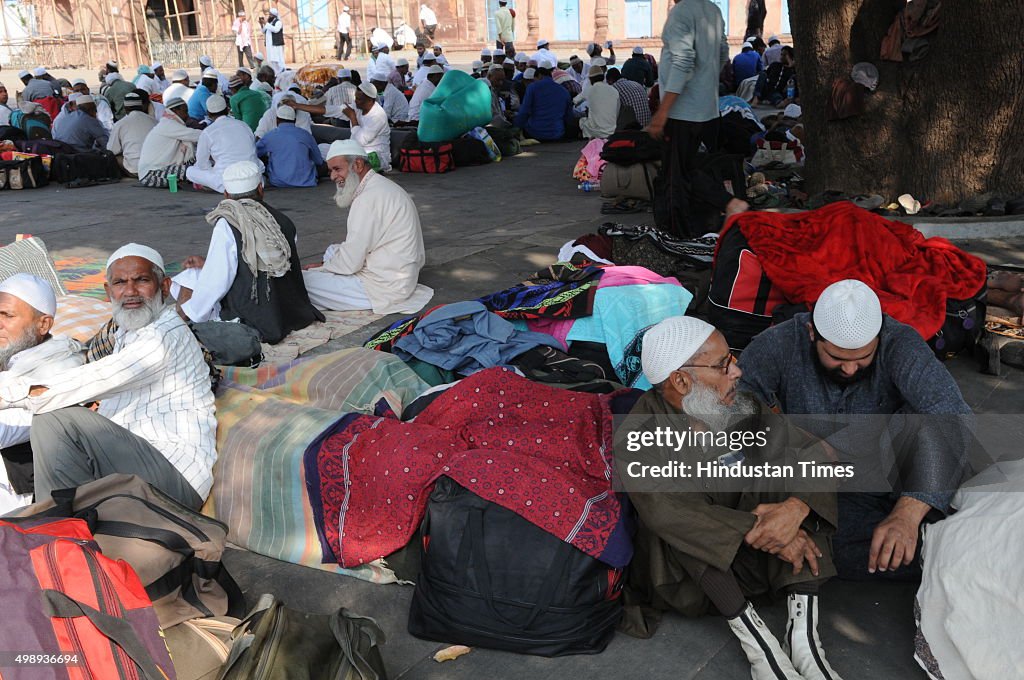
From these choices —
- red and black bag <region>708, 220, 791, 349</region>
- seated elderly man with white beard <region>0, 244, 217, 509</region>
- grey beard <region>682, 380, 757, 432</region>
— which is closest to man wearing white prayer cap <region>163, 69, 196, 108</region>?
seated elderly man with white beard <region>0, 244, 217, 509</region>

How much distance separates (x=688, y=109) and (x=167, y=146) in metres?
6.38

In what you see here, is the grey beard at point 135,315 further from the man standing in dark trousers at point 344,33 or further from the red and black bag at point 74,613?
the man standing in dark trousers at point 344,33

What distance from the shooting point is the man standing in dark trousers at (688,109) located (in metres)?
6.21

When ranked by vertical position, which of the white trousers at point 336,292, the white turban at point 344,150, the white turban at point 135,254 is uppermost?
the white turban at point 344,150

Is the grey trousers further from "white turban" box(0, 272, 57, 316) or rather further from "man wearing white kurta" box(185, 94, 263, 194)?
"man wearing white kurta" box(185, 94, 263, 194)

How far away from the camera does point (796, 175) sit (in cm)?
801

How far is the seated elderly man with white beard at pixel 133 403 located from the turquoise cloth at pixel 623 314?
1.76 meters

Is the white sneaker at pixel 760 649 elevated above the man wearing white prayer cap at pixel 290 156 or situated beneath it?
situated beneath

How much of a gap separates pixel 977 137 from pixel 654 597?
16.3 feet

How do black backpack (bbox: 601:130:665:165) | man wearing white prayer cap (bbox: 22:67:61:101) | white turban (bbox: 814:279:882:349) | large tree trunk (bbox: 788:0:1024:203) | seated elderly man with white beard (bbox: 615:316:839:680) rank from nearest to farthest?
seated elderly man with white beard (bbox: 615:316:839:680)
white turban (bbox: 814:279:882:349)
large tree trunk (bbox: 788:0:1024:203)
black backpack (bbox: 601:130:665:165)
man wearing white prayer cap (bbox: 22:67:61:101)

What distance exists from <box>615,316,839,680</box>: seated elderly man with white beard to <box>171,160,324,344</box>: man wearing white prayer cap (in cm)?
286

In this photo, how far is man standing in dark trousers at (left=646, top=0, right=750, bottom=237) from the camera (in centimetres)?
621

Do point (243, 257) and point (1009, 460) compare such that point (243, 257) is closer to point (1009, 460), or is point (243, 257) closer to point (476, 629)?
point (476, 629)

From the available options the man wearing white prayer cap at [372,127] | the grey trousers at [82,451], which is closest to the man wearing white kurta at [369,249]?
→ the grey trousers at [82,451]
